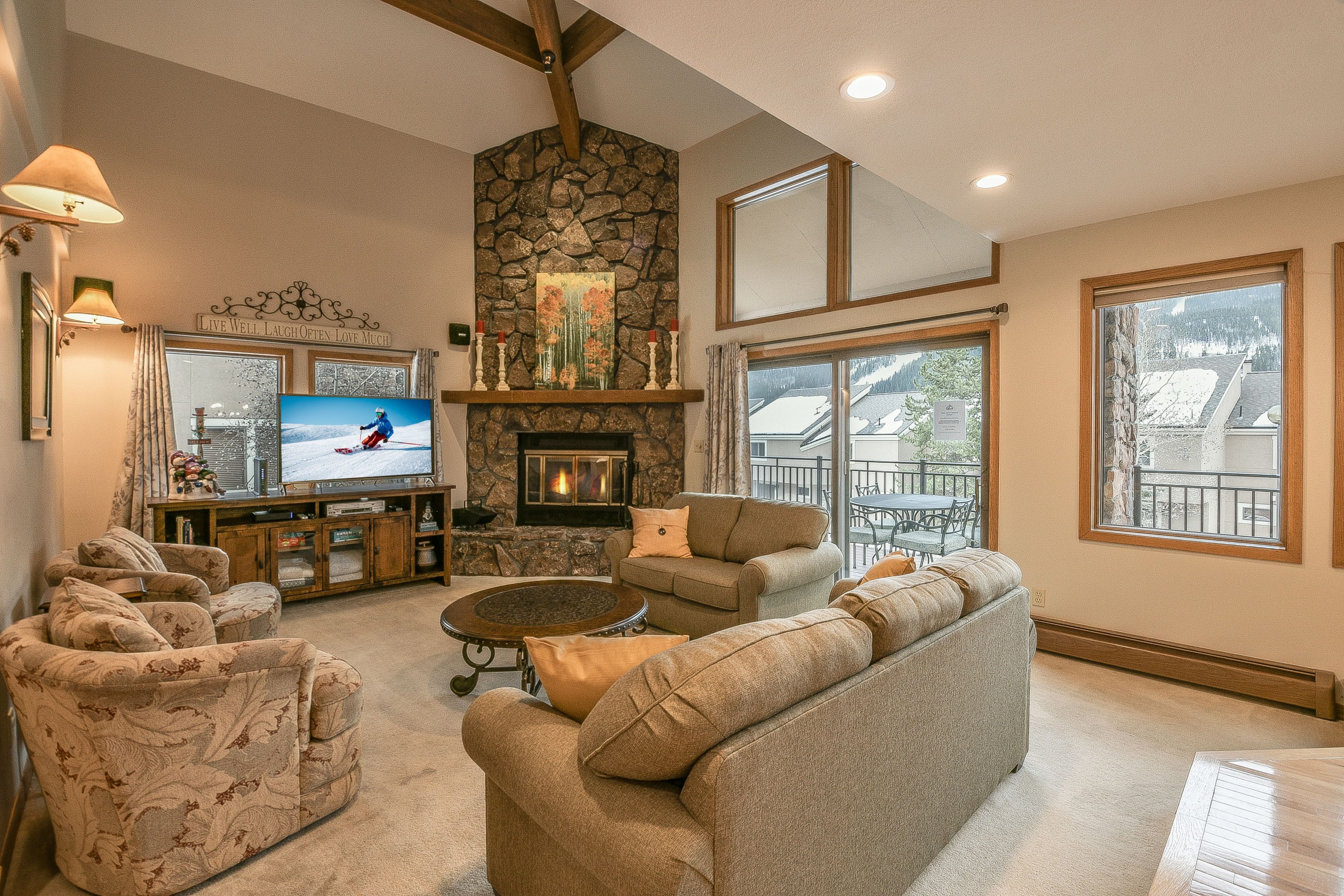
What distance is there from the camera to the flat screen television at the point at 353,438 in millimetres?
4621

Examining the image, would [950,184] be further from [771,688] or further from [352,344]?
[352,344]

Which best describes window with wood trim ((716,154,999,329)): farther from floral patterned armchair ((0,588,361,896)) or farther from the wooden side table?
floral patterned armchair ((0,588,361,896))

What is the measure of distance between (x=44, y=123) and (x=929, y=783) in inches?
173

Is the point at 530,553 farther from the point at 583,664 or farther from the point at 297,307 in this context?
the point at 583,664

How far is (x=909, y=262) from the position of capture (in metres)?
4.37

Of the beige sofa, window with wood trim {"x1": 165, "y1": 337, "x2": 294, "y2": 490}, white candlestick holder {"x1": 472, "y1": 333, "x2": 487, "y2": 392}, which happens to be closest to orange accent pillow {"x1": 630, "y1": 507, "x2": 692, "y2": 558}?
the beige sofa

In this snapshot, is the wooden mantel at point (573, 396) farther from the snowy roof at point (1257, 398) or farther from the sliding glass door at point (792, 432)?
the snowy roof at point (1257, 398)

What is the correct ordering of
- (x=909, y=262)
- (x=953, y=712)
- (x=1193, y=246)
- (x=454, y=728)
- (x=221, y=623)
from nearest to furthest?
(x=953, y=712), (x=454, y=728), (x=221, y=623), (x=1193, y=246), (x=909, y=262)

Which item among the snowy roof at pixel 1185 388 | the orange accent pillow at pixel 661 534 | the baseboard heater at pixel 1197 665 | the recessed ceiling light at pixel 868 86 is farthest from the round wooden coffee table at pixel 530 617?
the snowy roof at pixel 1185 388

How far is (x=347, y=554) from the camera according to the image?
4750mm

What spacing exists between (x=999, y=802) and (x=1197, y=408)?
8.24 feet

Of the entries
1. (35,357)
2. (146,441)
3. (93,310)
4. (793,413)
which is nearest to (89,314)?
(93,310)

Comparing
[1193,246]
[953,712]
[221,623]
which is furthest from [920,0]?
[221,623]

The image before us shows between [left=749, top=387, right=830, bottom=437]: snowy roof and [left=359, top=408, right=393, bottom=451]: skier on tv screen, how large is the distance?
119 inches
